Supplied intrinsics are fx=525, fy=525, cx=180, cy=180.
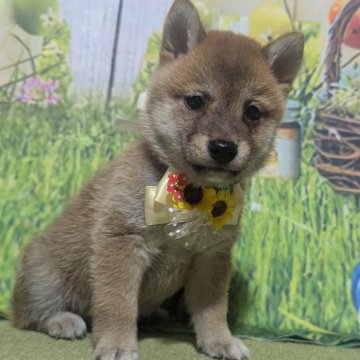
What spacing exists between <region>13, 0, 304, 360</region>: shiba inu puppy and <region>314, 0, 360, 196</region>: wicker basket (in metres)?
0.82

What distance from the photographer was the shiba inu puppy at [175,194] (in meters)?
1.77

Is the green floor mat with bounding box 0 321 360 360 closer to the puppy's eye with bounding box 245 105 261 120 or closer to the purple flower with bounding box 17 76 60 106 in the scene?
the puppy's eye with bounding box 245 105 261 120

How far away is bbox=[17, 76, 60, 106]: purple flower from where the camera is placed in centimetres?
277

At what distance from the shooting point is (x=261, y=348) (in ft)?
6.75

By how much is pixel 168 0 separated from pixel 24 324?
186cm

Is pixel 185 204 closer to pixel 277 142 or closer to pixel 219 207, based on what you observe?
pixel 219 207

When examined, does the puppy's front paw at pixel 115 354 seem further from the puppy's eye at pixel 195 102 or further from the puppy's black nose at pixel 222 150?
the puppy's eye at pixel 195 102

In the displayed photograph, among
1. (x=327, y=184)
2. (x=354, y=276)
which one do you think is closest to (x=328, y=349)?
(x=354, y=276)

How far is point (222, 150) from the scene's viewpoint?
166 centimetres

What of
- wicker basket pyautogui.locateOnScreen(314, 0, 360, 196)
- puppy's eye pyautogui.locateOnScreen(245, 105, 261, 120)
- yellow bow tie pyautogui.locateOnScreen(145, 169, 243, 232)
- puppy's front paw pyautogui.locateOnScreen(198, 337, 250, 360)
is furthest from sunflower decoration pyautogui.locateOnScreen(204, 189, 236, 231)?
wicker basket pyautogui.locateOnScreen(314, 0, 360, 196)

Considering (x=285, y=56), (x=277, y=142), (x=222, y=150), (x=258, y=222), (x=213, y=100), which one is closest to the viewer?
(x=222, y=150)

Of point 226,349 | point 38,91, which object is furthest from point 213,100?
point 38,91

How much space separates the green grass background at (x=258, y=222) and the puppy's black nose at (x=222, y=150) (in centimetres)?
92

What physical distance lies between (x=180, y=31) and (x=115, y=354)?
3.81ft
